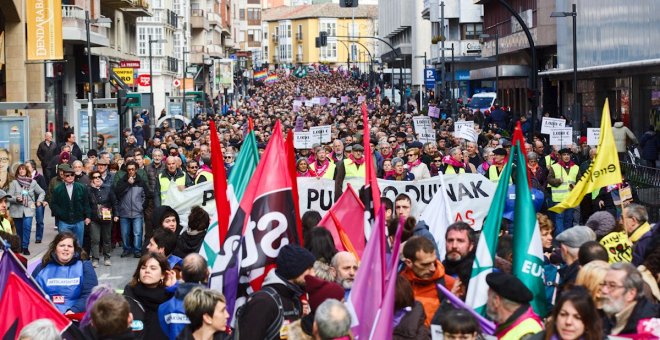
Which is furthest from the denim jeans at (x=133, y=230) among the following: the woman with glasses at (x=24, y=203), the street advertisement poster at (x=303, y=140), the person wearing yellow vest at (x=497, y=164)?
the street advertisement poster at (x=303, y=140)

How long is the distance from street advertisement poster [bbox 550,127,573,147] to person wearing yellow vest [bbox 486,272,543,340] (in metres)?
17.0

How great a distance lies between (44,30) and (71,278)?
89.7 feet

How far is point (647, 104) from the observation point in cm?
3822

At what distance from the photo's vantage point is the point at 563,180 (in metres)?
19.2

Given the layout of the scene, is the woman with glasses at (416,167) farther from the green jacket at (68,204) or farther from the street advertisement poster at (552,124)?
the street advertisement poster at (552,124)

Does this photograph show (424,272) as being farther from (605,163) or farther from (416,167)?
(416,167)

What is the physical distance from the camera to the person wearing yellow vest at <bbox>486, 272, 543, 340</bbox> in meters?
7.49

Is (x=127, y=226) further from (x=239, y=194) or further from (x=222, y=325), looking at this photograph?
(x=222, y=325)

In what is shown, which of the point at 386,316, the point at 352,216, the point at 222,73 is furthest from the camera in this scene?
the point at 222,73

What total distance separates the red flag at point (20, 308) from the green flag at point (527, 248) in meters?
2.82

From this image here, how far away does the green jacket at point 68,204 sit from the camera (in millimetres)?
19094

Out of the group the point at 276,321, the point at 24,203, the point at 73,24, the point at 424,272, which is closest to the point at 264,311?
the point at 276,321

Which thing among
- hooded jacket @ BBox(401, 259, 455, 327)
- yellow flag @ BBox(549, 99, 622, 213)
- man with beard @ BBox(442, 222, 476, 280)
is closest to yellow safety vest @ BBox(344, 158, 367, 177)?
yellow flag @ BBox(549, 99, 622, 213)

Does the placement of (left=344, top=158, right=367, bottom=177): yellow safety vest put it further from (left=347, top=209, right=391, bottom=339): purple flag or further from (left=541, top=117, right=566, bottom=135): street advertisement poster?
(left=347, top=209, right=391, bottom=339): purple flag
